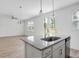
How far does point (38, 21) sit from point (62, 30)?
736mm

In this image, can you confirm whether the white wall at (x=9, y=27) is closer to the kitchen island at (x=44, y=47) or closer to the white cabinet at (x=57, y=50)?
the kitchen island at (x=44, y=47)

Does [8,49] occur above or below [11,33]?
below

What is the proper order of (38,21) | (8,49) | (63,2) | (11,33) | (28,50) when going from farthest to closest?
(8,49) → (63,2) → (28,50) → (38,21) → (11,33)

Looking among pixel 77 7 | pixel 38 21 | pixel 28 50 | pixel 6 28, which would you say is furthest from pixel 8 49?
pixel 77 7

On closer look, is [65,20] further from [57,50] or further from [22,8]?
[22,8]

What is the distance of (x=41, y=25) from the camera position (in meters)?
1.91

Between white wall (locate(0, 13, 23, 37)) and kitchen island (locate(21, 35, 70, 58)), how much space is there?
293mm

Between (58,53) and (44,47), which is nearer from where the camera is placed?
(44,47)

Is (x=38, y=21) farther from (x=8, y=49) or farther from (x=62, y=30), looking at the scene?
(x=8, y=49)

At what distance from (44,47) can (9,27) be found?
2.10ft

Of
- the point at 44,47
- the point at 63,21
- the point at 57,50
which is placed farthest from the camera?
the point at 63,21

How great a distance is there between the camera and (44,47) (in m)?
1.54

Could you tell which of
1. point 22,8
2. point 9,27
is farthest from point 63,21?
point 9,27

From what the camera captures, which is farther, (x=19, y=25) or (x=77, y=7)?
(x=77, y=7)
